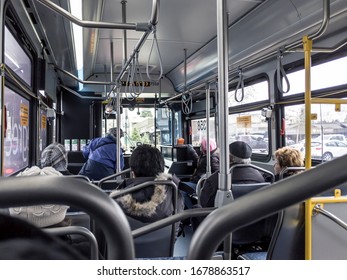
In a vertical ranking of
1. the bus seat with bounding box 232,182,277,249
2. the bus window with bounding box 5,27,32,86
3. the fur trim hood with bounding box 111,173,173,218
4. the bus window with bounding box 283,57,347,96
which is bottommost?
the bus seat with bounding box 232,182,277,249

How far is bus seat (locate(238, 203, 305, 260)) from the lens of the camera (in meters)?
1.29

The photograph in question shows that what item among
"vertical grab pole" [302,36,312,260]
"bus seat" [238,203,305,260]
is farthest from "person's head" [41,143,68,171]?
"vertical grab pole" [302,36,312,260]

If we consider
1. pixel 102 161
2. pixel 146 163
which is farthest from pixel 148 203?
pixel 102 161

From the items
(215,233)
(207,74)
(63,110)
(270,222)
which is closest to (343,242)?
(270,222)

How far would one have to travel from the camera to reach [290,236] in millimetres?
1312

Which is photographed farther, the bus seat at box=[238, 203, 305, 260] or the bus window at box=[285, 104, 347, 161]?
the bus window at box=[285, 104, 347, 161]

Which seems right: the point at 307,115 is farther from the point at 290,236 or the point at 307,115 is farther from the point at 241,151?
the point at 241,151

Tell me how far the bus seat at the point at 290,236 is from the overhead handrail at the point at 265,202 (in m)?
1.03

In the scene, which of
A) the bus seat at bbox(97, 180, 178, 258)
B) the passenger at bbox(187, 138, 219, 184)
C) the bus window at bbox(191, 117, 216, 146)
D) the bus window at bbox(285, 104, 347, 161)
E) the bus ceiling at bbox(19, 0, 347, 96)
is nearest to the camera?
the bus seat at bbox(97, 180, 178, 258)

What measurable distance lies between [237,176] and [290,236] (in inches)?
31.5

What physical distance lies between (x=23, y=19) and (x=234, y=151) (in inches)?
85.2

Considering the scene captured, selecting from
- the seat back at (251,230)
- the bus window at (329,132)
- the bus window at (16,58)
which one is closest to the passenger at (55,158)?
the bus window at (16,58)

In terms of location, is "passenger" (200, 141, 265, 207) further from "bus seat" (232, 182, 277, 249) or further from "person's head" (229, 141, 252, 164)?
"bus seat" (232, 182, 277, 249)
